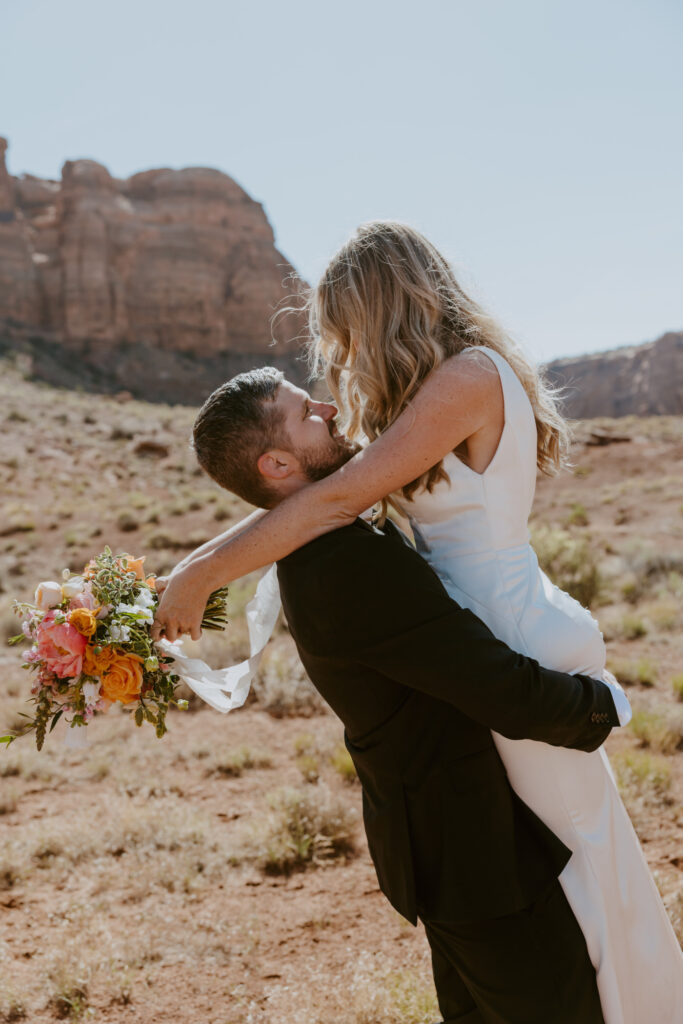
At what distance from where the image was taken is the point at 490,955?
6.03ft

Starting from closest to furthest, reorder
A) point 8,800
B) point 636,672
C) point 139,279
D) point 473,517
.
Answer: point 473,517 < point 8,800 < point 636,672 < point 139,279

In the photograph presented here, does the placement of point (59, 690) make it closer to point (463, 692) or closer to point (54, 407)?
point (463, 692)

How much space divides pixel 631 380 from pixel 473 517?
8658 centimetres

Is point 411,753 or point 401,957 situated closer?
point 411,753

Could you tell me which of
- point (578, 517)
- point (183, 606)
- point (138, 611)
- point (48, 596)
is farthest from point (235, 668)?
point (578, 517)

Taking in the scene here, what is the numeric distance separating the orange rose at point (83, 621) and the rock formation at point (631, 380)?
71.0m

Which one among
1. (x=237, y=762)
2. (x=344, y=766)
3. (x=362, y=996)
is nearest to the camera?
(x=362, y=996)

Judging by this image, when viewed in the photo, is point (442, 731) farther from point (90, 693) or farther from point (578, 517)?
point (578, 517)

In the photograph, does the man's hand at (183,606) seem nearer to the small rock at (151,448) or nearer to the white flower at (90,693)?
the white flower at (90,693)

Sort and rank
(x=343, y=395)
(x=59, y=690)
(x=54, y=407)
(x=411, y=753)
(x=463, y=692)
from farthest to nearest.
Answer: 1. (x=54, y=407)
2. (x=343, y=395)
3. (x=59, y=690)
4. (x=411, y=753)
5. (x=463, y=692)

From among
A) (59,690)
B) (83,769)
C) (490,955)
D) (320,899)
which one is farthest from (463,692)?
(83,769)

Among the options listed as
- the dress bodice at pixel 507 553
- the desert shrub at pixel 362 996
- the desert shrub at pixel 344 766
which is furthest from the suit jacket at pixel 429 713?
the desert shrub at pixel 344 766

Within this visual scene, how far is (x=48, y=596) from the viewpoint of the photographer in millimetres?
2068

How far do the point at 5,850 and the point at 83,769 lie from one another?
147 cm
